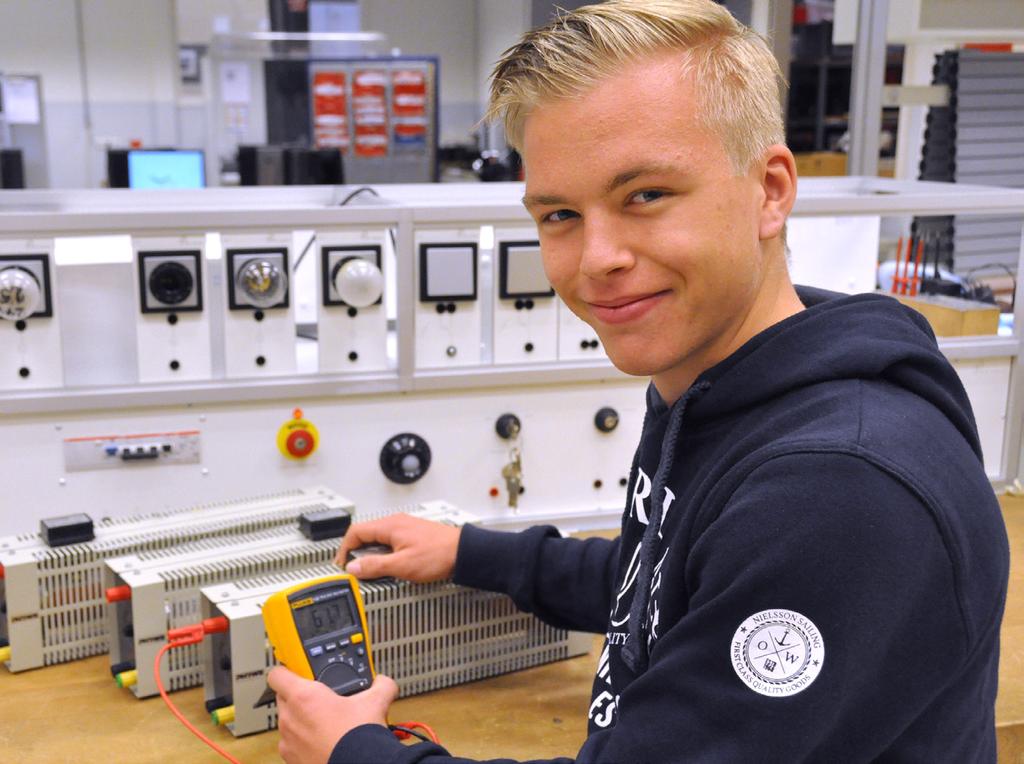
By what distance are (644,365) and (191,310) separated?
105cm

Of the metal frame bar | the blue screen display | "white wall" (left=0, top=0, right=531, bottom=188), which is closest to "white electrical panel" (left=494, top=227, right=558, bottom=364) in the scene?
the metal frame bar

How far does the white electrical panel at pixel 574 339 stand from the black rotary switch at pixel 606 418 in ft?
0.32

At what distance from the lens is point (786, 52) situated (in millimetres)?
2936

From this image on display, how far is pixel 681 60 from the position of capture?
2.81ft

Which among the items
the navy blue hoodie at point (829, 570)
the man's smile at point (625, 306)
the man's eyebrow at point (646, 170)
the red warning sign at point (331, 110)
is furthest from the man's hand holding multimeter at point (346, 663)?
the red warning sign at point (331, 110)

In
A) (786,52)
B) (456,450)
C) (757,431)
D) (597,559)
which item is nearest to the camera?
(757,431)

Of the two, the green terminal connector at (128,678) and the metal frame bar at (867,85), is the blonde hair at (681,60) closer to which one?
the green terminal connector at (128,678)

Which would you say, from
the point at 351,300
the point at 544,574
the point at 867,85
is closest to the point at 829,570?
the point at 544,574

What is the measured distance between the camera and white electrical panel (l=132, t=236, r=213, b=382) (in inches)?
68.1

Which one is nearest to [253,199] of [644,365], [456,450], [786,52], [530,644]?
[456,450]

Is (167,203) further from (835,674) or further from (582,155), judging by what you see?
(835,674)

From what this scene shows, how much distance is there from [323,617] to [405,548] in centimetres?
19

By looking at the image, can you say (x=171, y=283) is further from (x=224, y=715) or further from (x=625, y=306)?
(x=625, y=306)

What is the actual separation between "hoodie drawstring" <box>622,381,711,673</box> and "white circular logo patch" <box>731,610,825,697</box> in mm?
198
